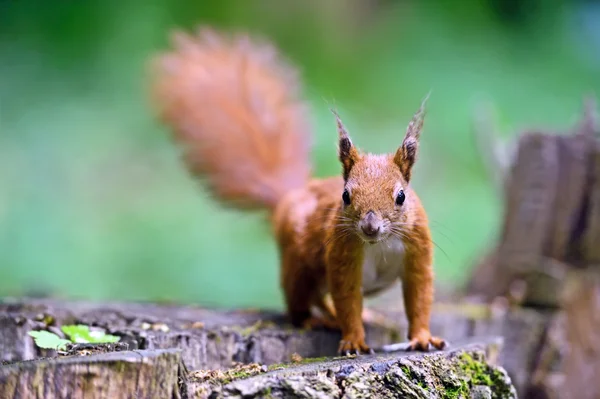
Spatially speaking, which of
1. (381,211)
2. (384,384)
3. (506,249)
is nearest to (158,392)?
(384,384)

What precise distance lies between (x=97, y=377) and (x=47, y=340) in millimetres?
466

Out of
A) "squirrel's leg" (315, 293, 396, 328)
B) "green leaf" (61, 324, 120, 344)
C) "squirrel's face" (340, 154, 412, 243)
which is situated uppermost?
"squirrel's face" (340, 154, 412, 243)

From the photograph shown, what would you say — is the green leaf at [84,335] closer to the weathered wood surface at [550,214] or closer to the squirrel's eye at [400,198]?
the squirrel's eye at [400,198]

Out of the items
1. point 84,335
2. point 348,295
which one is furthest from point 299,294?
point 84,335

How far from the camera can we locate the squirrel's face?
168 centimetres

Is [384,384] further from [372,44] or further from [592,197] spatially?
[372,44]

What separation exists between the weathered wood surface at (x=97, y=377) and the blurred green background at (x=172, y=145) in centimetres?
299

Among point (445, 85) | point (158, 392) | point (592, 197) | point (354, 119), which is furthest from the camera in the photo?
point (445, 85)

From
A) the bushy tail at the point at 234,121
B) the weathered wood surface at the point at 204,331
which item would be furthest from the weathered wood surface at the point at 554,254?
the bushy tail at the point at 234,121

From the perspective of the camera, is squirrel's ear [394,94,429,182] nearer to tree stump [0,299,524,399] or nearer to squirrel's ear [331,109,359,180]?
squirrel's ear [331,109,359,180]

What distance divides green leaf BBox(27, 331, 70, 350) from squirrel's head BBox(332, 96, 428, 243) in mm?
740

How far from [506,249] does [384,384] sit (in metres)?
1.78

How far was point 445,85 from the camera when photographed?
214 inches

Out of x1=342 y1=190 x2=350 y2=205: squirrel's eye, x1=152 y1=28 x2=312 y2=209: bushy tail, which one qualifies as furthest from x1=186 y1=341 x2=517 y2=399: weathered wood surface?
x1=152 y1=28 x2=312 y2=209: bushy tail
